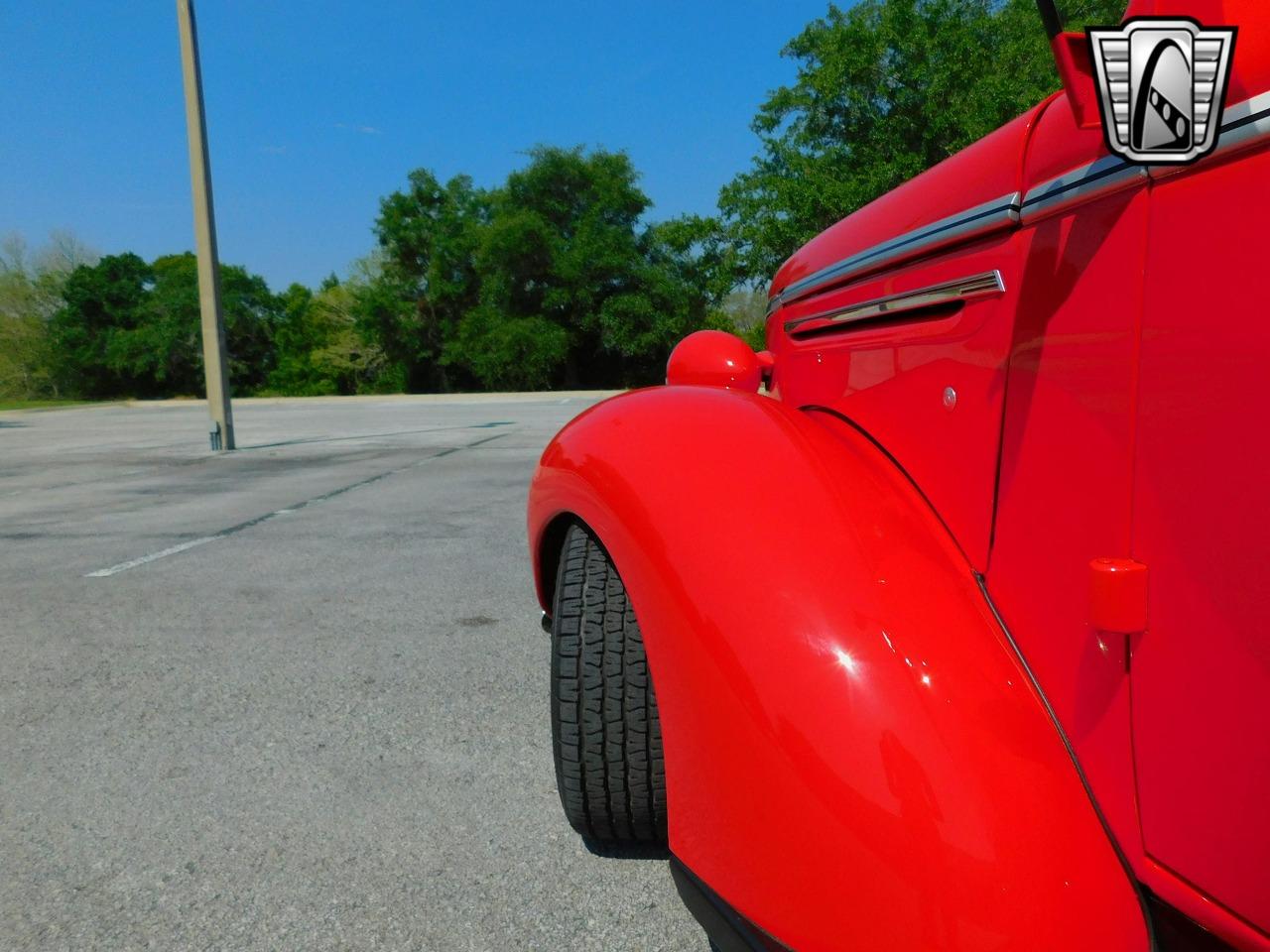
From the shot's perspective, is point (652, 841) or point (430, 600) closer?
point (652, 841)

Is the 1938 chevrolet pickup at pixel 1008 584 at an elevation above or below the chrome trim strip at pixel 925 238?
below

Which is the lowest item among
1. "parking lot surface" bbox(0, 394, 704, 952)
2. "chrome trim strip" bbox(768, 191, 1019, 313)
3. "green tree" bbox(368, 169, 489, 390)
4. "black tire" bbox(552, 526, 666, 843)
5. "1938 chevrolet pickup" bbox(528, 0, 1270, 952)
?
"parking lot surface" bbox(0, 394, 704, 952)

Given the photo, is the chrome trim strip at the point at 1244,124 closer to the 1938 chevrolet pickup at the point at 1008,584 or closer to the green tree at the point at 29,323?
the 1938 chevrolet pickup at the point at 1008,584

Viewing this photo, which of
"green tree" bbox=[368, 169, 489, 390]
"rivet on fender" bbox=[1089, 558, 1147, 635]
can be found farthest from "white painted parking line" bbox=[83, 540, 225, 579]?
"green tree" bbox=[368, 169, 489, 390]

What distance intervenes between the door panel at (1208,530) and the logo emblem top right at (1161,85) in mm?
110

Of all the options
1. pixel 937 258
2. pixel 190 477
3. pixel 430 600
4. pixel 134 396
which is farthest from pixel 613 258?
pixel 937 258

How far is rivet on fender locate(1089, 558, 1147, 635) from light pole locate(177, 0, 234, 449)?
10577 mm

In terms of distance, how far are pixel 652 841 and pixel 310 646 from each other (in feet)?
6.23

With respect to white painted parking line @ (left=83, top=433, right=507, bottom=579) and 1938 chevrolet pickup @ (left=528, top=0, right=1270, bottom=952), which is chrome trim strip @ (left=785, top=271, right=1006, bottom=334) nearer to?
1938 chevrolet pickup @ (left=528, top=0, right=1270, bottom=952)

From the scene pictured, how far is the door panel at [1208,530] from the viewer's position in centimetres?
87

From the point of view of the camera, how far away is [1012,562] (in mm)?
1242

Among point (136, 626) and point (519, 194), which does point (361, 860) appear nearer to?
point (136, 626)

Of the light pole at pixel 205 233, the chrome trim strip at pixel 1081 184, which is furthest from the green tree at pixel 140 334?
the chrome trim strip at pixel 1081 184

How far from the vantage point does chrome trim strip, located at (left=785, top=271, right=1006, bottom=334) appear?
1.31 metres
